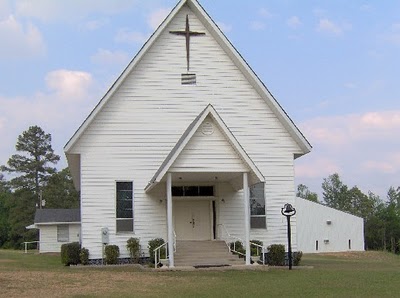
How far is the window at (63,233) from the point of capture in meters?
48.6

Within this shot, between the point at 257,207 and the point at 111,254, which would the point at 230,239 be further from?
the point at 111,254

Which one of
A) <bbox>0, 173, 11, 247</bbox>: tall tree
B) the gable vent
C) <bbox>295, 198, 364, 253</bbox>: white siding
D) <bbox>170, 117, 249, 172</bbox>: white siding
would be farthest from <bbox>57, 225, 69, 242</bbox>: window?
<bbox>170, 117, 249, 172</bbox>: white siding

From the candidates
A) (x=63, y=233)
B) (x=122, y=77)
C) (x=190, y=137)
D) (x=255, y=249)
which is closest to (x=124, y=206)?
(x=122, y=77)

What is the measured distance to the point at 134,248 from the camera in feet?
80.6

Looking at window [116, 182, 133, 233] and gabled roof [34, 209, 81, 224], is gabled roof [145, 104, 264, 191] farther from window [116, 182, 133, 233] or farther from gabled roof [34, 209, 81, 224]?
gabled roof [34, 209, 81, 224]

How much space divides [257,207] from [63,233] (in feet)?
85.6

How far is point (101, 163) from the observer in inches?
984

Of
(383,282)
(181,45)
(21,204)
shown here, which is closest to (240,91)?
(181,45)

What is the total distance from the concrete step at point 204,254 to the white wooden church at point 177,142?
0.78m

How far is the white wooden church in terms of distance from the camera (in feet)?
81.8

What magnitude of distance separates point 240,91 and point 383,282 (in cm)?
1159

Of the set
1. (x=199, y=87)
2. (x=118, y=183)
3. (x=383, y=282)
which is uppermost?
(x=199, y=87)

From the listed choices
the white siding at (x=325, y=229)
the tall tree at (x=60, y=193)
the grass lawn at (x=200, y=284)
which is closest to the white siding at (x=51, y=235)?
the white siding at (x=325, y=229)

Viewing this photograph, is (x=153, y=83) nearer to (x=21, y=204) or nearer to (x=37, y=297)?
(x=37, y=297)
